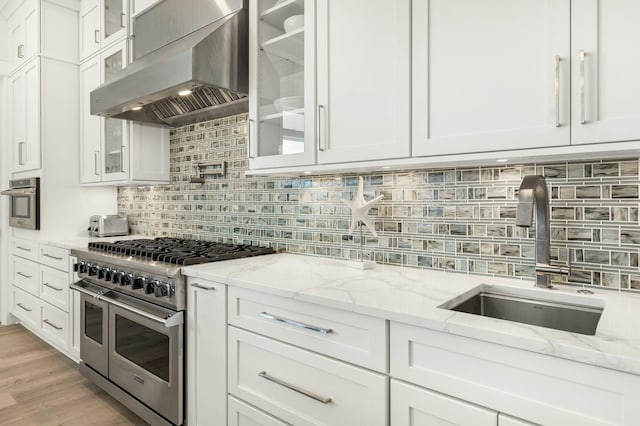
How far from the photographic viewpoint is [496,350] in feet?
3.11

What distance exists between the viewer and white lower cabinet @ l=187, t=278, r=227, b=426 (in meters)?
1.63

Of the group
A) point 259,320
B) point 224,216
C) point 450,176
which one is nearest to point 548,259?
point 450,176

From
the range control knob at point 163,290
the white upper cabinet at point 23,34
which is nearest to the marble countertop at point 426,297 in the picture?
the range control knob at point 163,290

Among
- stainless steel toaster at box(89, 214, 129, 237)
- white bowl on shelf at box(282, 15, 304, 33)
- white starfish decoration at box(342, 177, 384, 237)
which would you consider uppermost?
white bowl on shelf at box(282, 15, 304, 33)

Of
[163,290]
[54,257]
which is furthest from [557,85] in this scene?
[54,257]

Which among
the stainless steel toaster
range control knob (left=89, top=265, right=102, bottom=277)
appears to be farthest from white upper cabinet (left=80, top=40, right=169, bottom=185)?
range control knob (left=89, top=265, right=102, bottom=277)

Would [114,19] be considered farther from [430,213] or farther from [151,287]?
[430,213]

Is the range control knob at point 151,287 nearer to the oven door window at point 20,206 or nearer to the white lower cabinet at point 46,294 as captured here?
the white lower cabinet at point 46,294

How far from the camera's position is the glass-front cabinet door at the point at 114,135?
2.85m

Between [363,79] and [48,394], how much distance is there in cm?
266

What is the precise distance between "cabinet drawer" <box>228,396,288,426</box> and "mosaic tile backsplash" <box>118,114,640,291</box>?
0.86 metres

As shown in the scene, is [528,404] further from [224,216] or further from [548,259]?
[224,216]

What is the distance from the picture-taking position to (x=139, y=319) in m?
1.96

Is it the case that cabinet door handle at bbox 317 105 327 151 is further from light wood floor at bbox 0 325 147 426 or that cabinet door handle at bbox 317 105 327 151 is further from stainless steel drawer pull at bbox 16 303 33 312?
stainless steel drawer pull at bbox 16 303 33 312
